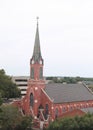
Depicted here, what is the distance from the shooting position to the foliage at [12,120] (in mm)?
64250

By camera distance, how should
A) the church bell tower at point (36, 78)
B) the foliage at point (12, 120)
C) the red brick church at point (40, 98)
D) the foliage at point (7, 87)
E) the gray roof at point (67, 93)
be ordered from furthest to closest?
the foliage at point (7, 87), the gray roof at point (67, 93), the church bell tower at point (36, 78), the red brick church at point (40, 98), the foliage at point (12, 120)

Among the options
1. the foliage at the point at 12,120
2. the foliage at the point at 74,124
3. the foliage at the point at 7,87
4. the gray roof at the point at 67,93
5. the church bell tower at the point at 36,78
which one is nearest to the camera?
the foliage at the point at 74,124

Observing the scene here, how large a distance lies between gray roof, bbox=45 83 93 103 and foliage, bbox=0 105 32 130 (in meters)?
12.2

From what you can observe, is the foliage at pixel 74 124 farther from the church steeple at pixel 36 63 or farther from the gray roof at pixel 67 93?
the church steeple at pixel 36 63

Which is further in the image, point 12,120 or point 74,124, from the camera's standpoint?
point 12,120

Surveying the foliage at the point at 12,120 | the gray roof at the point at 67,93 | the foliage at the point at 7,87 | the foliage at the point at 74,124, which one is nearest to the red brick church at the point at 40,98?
the gray roof at the point at 67,93

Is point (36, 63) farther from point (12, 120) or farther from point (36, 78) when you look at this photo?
point (12, 120)

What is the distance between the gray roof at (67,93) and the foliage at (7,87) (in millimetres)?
19891

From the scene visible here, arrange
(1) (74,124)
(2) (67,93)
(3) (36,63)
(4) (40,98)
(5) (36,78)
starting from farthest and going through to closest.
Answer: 1. (2) (67,93)
2. (4) (40,98)
3. (5) (36,78)
4. (3) (36,63)
5. (1) (74,124)

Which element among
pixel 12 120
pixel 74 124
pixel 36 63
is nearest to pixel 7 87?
pixel 36 63

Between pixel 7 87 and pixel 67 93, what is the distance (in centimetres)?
2438

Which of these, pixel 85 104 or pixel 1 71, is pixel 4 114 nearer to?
pixel 85 104

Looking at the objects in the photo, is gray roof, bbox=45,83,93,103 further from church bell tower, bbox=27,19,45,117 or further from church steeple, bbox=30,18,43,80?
church steeple, bbox=30,18,43,80

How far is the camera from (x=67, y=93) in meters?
83.3
